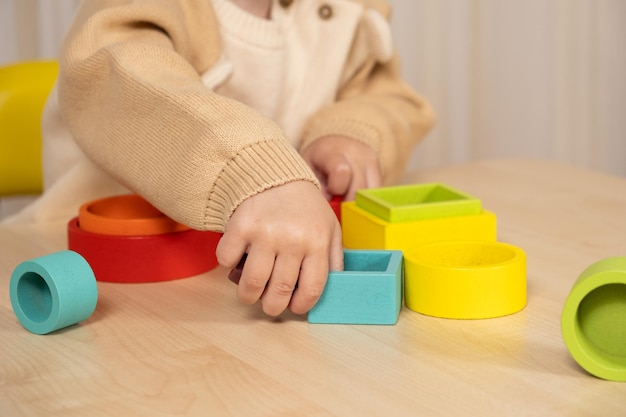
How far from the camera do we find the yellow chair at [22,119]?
3.69 feet

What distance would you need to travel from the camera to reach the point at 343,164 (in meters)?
0.91

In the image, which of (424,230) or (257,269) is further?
(424,230)

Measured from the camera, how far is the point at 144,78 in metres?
0.75

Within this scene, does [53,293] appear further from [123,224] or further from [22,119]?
[22,119]

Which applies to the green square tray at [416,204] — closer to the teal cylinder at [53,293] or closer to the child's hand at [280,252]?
the child's hand at [280,252]

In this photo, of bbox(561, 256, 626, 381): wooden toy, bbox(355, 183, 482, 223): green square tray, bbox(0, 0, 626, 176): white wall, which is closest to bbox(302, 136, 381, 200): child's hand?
bbox(355, 183, 482, 223): green square tray

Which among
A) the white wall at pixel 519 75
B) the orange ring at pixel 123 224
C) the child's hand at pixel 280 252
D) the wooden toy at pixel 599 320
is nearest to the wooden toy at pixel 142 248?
the orange ring at pixel 123 224

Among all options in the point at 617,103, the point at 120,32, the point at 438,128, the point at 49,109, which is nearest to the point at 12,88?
the point at 49,109

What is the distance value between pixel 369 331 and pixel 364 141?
44 cm

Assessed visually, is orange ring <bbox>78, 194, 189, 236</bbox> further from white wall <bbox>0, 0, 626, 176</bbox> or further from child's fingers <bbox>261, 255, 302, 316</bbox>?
white wall <bbox>0, 0, 626, 176</bbox>

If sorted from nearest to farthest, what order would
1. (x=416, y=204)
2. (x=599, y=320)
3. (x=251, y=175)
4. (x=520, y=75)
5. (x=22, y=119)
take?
(x=599, y=320)
(x=251, y=175)
(x=416, y=204)
(x=22, y=119)
(x=520, y=75)

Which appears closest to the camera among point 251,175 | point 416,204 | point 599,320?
point 599,320

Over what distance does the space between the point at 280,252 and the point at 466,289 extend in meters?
0.14

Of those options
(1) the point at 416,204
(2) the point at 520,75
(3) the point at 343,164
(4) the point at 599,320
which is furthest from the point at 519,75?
(4) the point at 599,320
